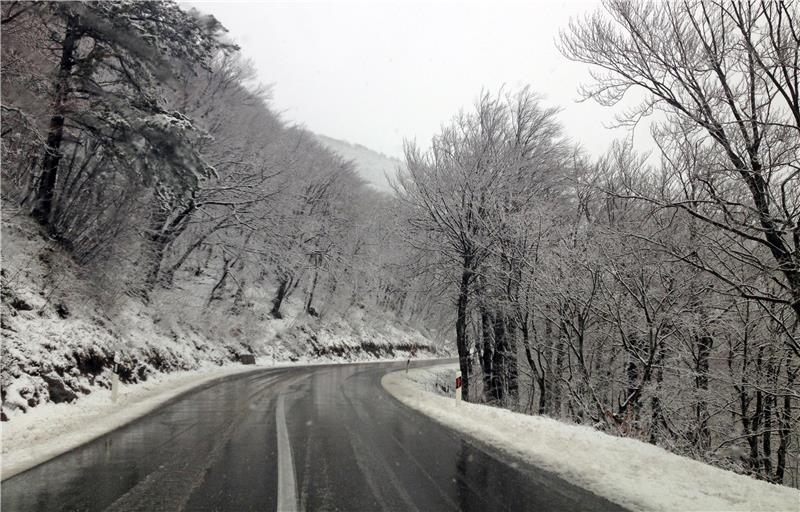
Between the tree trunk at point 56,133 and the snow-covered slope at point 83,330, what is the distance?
0.92m

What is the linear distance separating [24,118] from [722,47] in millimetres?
15218

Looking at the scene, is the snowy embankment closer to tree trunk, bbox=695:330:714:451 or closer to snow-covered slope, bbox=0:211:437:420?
tree trunk, bbox=695:330:714:451

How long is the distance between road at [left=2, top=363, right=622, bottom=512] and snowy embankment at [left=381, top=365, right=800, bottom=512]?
43 centimetres

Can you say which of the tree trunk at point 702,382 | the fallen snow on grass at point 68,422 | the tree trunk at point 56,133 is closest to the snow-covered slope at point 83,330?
the fallen snow on grass at point 68,422

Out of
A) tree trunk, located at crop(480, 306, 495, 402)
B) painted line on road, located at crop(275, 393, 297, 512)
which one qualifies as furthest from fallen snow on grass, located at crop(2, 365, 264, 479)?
tree trunk, located at crop(480, 306, 495, 402)

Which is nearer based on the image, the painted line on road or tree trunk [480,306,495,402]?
the painted line on road

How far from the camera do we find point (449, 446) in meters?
8.02

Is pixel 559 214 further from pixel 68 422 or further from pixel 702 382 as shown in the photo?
pixel 68 422

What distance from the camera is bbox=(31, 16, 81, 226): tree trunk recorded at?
14.3 m

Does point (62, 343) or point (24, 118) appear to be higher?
point (24, 118)

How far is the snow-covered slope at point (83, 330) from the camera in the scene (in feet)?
35.6

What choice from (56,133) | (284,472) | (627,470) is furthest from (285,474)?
(56,133)

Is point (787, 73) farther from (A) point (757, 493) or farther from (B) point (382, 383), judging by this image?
(B) point (382, 383)

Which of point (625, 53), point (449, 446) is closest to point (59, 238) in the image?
point (449, 446)
